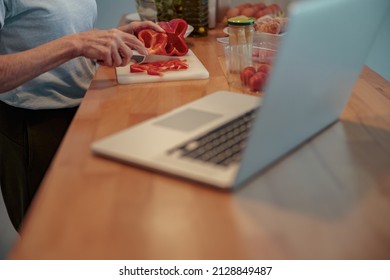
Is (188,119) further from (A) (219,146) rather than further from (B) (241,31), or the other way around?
(B) (241,31)

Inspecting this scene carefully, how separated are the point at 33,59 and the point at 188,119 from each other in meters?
0.48

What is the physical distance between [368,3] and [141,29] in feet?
2.73

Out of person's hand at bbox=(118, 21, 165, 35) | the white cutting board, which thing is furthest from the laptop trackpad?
person's hand at bbox=(118, 21, 165, 35)

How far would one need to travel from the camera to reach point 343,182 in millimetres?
766

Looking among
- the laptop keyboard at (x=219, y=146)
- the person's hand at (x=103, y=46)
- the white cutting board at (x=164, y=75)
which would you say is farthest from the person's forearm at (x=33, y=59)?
the laptop keyboard at (x=219, y=146)

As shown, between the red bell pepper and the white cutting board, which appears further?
the red bell pepper

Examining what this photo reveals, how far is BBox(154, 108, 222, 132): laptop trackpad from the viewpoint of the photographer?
907 mm

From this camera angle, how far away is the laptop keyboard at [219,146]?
0.78 meters

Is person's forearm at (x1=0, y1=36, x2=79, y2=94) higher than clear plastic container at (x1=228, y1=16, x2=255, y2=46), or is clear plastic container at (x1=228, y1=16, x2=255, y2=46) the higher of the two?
person's forearm at (x1=0, y1=36, x2=79, y2=94)

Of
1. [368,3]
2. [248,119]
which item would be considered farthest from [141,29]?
[368,3]

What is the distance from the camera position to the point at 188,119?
3.11 ft

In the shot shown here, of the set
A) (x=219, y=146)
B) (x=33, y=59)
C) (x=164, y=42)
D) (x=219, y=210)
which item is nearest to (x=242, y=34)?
(x=164, y=42)

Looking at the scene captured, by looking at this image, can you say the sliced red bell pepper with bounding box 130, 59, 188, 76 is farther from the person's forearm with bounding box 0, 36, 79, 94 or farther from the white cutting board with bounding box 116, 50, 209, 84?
the person's forearm with bounding box 0, 36, 79, 94

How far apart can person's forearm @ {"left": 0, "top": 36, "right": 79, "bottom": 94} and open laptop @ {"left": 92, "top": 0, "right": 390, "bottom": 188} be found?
388mm
